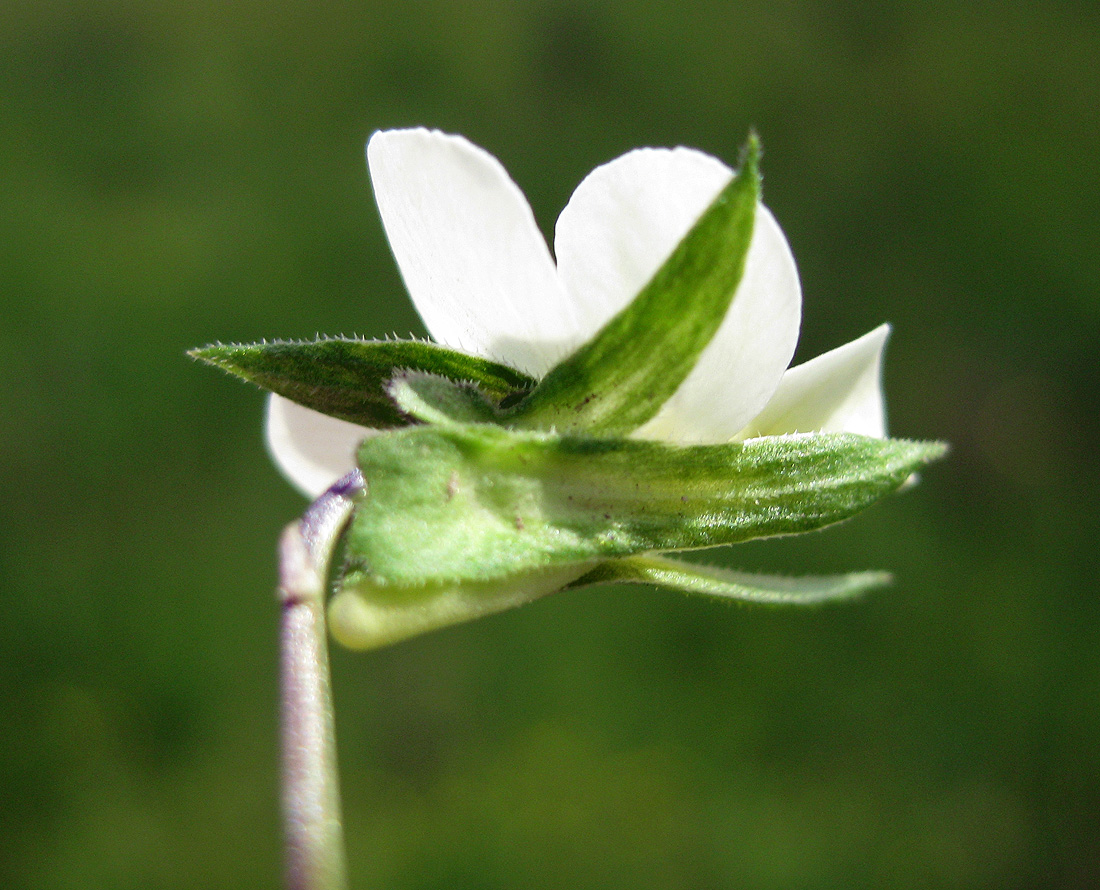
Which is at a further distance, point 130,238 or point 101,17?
point 101,17

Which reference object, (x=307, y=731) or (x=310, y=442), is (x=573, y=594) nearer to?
(x=310, y=442)

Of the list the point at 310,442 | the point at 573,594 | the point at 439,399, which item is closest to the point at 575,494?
the point at 439,399

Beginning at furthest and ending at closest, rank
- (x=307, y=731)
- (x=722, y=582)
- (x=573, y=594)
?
1. (x=573, y=594)
2. (x=722, y=582)
3. (x=307, y=731)

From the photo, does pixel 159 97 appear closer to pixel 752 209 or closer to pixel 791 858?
pixel 791 858

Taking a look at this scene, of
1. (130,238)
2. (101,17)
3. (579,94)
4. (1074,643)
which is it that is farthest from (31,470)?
(1074,643)

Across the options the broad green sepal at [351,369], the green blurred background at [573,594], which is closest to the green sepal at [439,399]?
the broad green sepal at [351,369]
